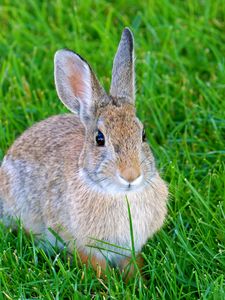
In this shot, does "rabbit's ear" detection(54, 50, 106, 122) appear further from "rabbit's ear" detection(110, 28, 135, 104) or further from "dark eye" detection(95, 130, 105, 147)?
"dark eye" detection(95, 130, 105, 147)

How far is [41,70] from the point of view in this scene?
6.13 m

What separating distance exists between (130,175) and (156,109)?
5.54ft

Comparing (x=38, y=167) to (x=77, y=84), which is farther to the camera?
(x=38, y=167)

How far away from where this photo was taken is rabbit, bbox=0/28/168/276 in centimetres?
418

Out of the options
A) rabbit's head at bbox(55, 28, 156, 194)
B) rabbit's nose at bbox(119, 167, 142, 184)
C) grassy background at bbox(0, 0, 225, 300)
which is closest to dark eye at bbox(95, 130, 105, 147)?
rabbit's head at bbox(55, 28, 156, 194)

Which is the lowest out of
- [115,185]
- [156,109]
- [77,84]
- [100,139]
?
[115,185]

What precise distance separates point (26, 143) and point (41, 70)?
1262mm

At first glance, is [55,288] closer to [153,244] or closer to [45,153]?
[153,244]

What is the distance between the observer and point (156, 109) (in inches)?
220

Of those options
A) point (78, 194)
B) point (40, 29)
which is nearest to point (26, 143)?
point (78, 194)

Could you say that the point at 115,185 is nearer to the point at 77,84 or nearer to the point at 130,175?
the point at 130,175

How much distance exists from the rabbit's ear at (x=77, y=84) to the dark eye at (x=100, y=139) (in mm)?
247

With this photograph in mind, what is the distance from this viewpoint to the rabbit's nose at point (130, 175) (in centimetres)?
397

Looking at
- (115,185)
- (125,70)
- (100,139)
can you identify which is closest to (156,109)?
(125,70)
